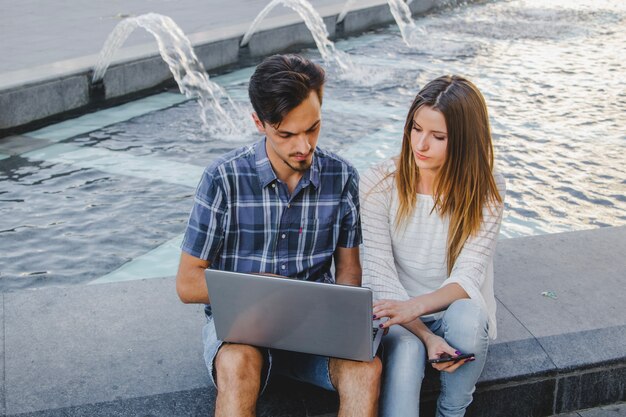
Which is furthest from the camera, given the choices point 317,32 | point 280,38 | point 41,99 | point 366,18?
point 366,18

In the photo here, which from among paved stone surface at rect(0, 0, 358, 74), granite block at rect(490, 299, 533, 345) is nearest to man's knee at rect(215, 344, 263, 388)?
granite block at rect(490, 299, 533, 345)

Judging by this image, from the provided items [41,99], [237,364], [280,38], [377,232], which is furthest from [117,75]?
[237,364]

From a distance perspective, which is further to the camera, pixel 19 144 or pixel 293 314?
pixel 19 144

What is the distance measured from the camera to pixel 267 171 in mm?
2566

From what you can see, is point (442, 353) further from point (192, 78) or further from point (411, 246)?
point (192, 78)

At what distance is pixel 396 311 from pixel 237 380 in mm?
557

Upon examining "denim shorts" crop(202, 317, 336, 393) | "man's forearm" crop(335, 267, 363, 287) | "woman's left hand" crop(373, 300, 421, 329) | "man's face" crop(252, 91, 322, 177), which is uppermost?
"man's face" crop(252, 91, 322, 177)

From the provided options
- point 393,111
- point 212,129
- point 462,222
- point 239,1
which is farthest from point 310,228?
point 239,1

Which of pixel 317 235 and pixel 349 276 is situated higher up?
pixel 317 235

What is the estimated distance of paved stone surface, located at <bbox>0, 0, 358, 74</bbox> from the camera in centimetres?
877

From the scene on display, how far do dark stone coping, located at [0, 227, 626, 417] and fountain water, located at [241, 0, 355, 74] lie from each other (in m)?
6.11

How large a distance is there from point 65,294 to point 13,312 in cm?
23

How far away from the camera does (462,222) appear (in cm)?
276

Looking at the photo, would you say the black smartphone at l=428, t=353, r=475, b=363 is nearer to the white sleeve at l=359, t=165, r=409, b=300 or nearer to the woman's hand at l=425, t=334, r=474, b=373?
the woman's hand at l=425, t=334, r=474, b=373
